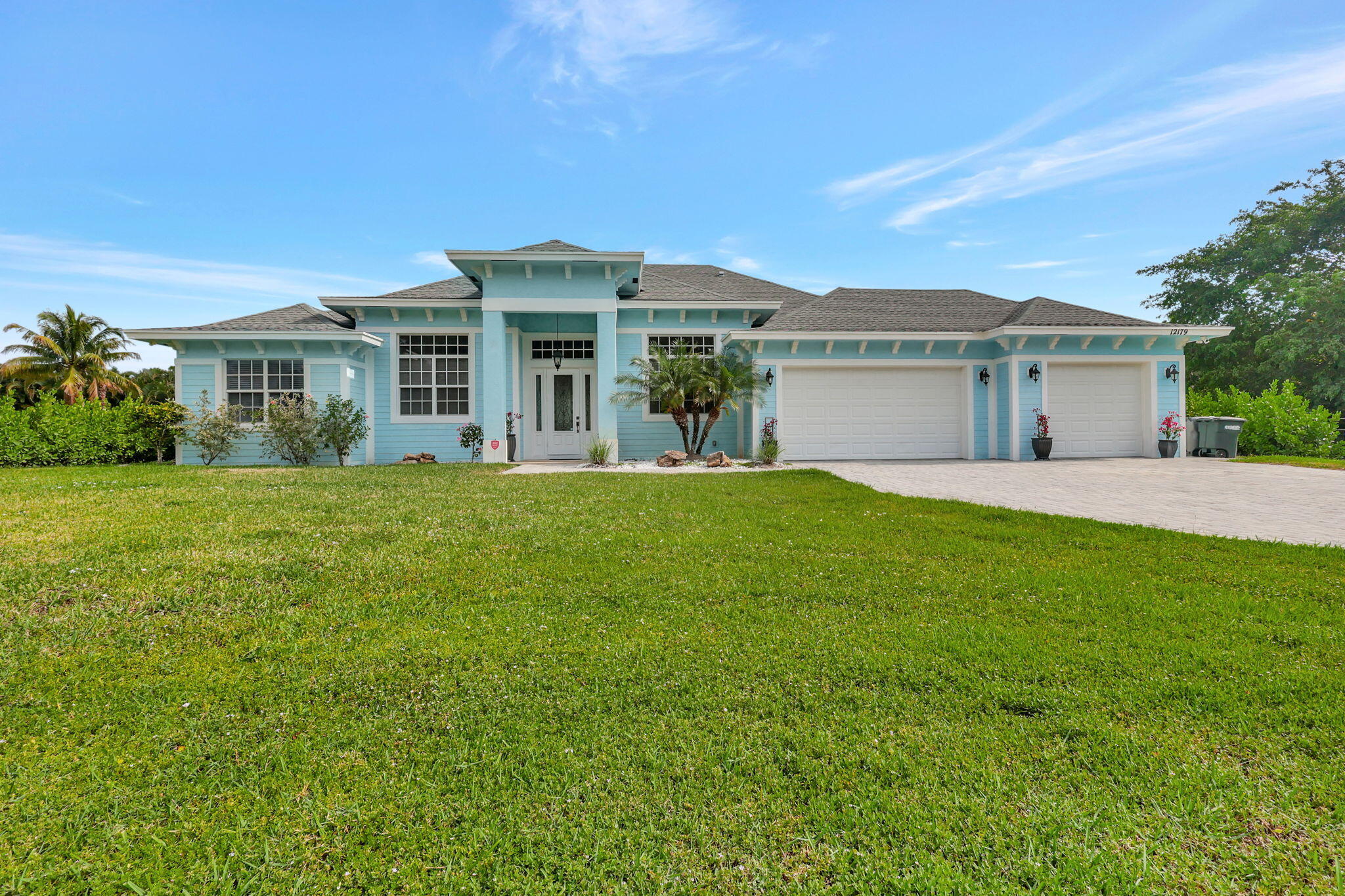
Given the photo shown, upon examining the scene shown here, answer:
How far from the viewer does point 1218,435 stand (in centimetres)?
1506

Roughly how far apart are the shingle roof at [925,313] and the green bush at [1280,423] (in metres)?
4.82

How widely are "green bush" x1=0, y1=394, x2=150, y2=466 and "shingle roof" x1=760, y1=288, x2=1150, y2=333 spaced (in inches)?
619

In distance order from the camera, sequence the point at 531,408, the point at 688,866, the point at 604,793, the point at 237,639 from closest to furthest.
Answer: the point at 688,866 → the point at 604,793 → the point at 237,639 → the point at 531,408

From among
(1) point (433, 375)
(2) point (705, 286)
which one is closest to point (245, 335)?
(1) point (433, 375)

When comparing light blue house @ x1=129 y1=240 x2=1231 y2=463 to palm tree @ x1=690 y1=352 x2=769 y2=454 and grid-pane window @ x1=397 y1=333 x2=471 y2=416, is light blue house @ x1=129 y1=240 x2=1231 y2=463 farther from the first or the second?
palm tree @ x1=690 y1=352 x2=769 y2=454

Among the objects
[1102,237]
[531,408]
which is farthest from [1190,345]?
[531,408]

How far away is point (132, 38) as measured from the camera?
9812mm

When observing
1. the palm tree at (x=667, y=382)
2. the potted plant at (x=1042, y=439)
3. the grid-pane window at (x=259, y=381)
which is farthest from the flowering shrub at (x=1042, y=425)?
the grid-pane window at (x=259, y=381)

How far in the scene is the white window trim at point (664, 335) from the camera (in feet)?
50.1

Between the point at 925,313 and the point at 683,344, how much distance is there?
6785 mm

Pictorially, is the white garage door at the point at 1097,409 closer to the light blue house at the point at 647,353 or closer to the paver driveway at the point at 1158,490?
the light blue house at the point at 647,353

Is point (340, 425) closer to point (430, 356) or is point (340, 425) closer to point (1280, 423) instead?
point (430, 356)

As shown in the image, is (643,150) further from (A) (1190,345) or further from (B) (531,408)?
(A) (1190,345)

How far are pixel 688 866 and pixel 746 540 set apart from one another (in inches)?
148
